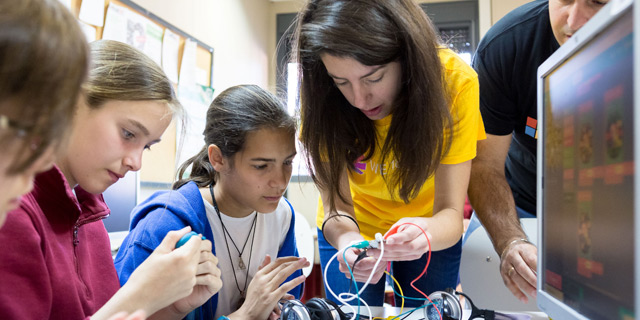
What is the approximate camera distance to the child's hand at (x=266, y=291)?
0.98 metres

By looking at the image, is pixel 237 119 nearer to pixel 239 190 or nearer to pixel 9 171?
pixel 239 190

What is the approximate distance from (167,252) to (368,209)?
0.64 m

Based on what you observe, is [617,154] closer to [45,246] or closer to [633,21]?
[633,21]

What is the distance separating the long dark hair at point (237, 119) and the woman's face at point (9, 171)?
0.78 metres

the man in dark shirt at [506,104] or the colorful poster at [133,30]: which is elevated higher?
the colorful poster at [133,30]

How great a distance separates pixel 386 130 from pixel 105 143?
606mm

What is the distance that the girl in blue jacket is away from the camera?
3.54ft

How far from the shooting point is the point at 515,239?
1.03 m

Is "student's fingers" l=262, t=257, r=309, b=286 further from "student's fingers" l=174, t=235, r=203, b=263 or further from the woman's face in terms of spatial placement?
the woman's face

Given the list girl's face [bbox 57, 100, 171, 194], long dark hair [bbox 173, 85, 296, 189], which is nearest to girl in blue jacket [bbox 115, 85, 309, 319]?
long dark hair [bbox 173, 85, 296, 189]

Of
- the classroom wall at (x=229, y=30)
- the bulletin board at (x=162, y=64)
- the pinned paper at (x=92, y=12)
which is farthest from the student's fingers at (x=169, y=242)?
the classroom wall at (x=229, y=30)

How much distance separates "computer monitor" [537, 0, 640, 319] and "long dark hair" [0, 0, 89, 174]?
1.39ft

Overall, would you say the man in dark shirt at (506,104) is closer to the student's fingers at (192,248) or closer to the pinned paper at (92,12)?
the student's fingers at (192,248)

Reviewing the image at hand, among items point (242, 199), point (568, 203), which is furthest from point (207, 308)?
point (568, 203)
